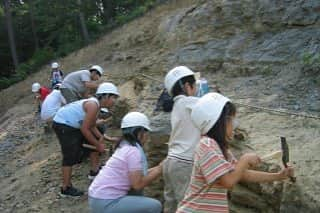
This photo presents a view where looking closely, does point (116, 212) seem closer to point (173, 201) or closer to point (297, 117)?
point (173, 201)

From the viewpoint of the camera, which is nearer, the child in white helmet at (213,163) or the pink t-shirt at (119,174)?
the child in white helmet at (213,163)

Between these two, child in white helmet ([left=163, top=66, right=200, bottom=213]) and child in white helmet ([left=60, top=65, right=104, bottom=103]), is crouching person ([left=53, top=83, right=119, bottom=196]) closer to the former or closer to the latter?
child in white helmet ([left=60, top=65, right=104, bottom=103])

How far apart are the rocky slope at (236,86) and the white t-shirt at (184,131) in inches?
32.6

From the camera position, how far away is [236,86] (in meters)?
9.16

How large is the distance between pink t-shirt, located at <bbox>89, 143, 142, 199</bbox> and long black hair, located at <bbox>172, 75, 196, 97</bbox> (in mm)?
631

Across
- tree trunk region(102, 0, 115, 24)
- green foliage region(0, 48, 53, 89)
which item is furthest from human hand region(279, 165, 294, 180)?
tree trunk region(102, 0, 115, 24)

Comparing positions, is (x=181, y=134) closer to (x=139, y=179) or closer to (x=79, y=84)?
(x=139, y=179)

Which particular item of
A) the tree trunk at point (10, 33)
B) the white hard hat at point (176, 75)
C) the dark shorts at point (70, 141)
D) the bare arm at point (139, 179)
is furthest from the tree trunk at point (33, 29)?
the bare arm at point (139, 179)

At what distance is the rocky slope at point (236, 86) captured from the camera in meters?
5.11

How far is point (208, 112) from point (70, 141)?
419 cm

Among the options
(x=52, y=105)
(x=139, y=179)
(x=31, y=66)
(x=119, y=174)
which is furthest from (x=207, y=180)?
(x=31, y=66)

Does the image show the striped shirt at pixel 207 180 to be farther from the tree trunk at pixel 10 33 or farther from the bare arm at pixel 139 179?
the tree trunk at pixel 10 33

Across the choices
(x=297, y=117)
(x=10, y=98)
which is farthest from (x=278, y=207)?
(x=10, y=98)

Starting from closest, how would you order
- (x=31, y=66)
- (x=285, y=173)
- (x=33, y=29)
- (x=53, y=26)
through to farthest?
1. (x=285, y=173)
2. (x=31, y=66)
3. (x=53, y=26)
4. (x=33, y=29)
